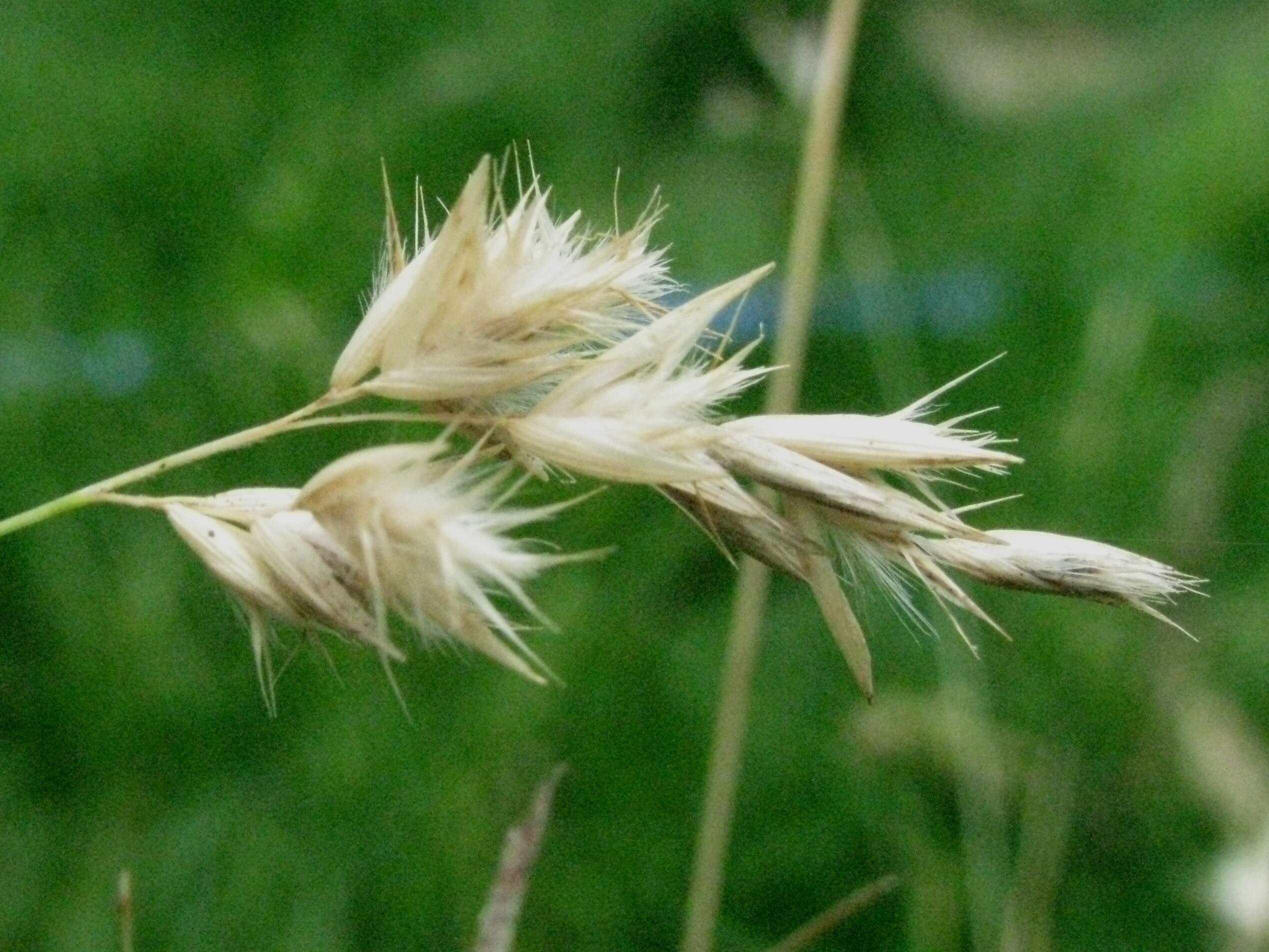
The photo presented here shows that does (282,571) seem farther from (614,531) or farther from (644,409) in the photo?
(614,531)

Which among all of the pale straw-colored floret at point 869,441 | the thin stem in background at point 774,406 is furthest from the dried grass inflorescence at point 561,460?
the thin stem in background at point 774,406

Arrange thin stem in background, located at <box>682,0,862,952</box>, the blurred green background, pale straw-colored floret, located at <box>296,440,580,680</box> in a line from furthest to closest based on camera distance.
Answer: the blurred green background
thin stem in background, located at <box>682,0,862,952</box>
pale straw-colored floret, located at <box>296,440,580,680</box>

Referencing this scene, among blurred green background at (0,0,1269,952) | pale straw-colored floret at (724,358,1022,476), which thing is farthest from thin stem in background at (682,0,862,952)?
pale straw-colored floret at (724,358,1022,476)

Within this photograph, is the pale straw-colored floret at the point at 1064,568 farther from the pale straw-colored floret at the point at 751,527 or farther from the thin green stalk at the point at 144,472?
the thin green stalk at the point at 144,472

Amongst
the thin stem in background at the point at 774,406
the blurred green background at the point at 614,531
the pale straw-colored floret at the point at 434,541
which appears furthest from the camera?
the blurred green background at the point at 614,531

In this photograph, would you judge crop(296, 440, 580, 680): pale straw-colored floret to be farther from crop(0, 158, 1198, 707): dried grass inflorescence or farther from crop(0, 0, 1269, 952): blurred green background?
crop(0, 0, 1269, 952): blurred green background

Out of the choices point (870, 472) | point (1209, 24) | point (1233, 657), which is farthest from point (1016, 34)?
point (870, 472)
